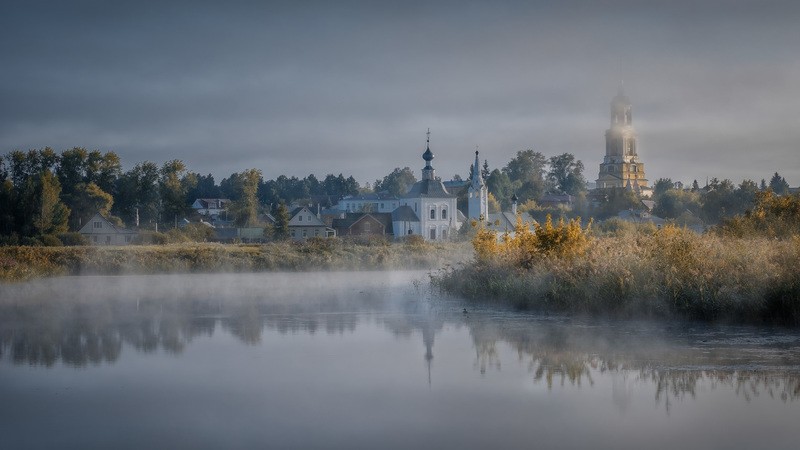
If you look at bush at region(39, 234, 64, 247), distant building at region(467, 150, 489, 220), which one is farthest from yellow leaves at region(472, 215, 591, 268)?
distant building at region(467, 150, 489, 220)

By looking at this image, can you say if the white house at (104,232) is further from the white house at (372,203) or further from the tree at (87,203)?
the white house at (372,203)

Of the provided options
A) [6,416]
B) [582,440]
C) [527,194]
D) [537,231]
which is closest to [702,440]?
[582,440]

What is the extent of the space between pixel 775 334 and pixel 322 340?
9.07m

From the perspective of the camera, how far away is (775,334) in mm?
19797

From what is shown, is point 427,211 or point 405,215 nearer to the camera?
point 405,215

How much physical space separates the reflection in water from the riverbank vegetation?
924mm

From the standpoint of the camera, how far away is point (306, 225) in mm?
119188

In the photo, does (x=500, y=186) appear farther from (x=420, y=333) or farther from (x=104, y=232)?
(x=420, y=333)

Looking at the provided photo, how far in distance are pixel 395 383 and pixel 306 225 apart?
342 ft

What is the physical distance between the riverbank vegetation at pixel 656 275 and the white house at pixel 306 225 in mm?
85986

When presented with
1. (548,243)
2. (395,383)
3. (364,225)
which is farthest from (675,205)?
(395,383)

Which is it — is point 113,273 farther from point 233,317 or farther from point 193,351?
point 193,351

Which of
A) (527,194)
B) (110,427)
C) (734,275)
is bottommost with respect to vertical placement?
(110,427)

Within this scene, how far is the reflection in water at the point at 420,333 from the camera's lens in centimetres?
1566
